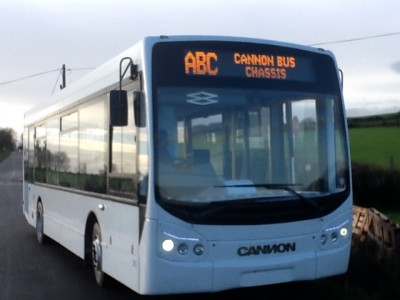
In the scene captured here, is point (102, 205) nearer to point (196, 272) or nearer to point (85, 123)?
point (85, 123)

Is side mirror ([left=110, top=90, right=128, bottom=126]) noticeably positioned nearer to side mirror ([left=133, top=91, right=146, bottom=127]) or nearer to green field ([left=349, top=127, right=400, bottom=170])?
side mirror ([left=133, top=91, right=146, bottom=127])

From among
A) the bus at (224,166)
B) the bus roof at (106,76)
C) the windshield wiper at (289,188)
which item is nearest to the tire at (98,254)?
the bus at (224,166)

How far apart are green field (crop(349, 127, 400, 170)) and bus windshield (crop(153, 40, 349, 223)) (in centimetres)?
2176

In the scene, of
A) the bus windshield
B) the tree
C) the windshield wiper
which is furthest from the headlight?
the tree

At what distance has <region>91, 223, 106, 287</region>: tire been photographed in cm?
1015

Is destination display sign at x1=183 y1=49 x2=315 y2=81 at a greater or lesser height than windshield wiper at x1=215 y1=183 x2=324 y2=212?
greater

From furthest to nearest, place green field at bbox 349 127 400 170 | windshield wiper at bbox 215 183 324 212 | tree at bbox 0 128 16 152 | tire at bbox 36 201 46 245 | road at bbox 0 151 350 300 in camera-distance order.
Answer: tree at bbox 0 128 16 152 → green field at bbox 349 127 400 170 → tire at bbox 36 201 46 245 → road at bbox 0 151 350 300 → windshield wiper at bbox 215 183 324 212

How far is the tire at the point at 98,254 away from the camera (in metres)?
10.1

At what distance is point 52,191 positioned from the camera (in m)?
14.0

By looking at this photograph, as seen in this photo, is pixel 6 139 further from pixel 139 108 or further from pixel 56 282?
pixel 139 108

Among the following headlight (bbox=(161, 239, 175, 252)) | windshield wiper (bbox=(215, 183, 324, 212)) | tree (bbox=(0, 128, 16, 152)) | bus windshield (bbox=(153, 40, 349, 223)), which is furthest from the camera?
tree (bbox=(0, 128, 16, 152))

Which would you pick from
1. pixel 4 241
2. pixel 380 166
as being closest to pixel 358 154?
pixel 380 166

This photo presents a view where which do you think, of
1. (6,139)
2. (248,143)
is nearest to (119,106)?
(248,143)

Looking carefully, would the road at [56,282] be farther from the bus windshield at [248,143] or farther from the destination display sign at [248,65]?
the destination display sign at [248,65]
